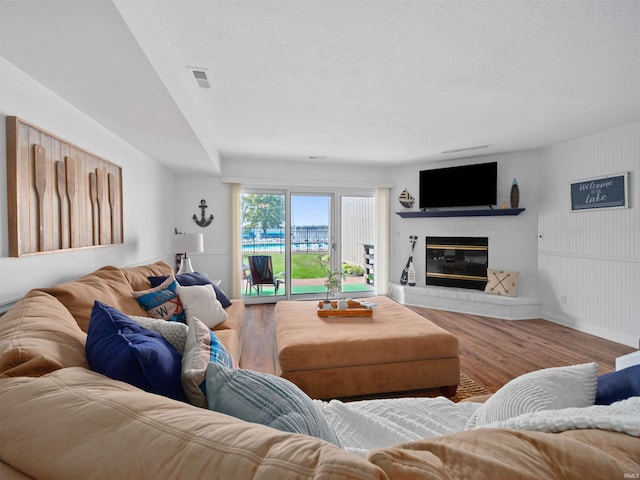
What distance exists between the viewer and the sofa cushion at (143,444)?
0.46m

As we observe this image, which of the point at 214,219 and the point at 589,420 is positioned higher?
the point at 214,219

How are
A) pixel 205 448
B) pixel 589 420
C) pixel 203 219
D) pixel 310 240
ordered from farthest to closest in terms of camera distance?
pixel 310 240 → pixel 203 219 → pixel 589 420 → pixel 205 448

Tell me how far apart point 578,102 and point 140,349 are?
3.94 meters

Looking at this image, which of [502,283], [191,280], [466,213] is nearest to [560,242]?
[502,283]

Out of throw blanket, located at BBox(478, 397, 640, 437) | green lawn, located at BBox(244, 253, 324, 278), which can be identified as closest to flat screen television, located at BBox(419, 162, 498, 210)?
green lawn, located at BBox(244, 253, 324, 278)

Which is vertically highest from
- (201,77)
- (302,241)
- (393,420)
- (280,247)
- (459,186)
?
(201,77)

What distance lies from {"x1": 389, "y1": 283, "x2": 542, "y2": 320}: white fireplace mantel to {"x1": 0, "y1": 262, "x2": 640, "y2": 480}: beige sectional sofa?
4562mm

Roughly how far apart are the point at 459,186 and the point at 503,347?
271 centimetres

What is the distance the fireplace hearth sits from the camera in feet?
16.9

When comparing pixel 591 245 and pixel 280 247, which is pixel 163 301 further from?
pixel 591 245

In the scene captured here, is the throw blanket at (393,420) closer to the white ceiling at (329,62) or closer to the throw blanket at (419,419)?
the throw blanket at (419,419)

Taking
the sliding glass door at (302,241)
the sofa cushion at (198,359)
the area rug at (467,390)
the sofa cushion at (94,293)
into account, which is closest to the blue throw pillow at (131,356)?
the sofa cushion at (198,359)

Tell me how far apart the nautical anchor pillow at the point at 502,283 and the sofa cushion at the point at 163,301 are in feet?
14.7

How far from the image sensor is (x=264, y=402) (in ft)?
2.89
